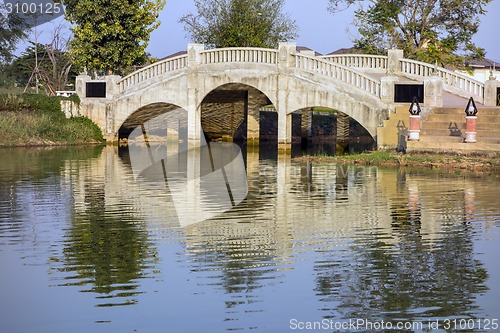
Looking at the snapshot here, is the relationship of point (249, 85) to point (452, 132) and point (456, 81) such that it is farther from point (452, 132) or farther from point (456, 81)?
point (452, 132)

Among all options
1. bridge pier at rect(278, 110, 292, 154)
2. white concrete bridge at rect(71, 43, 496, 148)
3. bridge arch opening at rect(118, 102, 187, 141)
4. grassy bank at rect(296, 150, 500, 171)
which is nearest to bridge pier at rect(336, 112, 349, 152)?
white concrete bridge at rect(71, 43, 496, 148)

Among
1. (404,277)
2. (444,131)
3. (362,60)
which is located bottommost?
(404,277)

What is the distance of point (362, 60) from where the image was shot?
138 ft

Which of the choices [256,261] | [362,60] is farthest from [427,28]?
[256,261]

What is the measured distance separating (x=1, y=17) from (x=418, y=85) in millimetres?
34199

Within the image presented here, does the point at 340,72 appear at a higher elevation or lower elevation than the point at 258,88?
higher

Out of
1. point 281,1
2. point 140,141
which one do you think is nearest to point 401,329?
point 140,141

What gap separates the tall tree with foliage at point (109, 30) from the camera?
157 ft

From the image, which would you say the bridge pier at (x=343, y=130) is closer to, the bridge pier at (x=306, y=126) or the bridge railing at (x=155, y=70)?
the bridge pier at (x=306, y=126)

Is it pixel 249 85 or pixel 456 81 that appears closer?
pixel 456 81

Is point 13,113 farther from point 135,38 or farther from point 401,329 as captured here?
point 401,329

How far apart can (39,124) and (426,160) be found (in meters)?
20.7

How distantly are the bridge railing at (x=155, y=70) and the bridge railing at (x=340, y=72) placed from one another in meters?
5.89

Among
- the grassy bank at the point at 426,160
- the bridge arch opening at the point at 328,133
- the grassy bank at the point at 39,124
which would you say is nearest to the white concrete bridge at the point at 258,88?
the bridge arch opening at the point at 328,133
